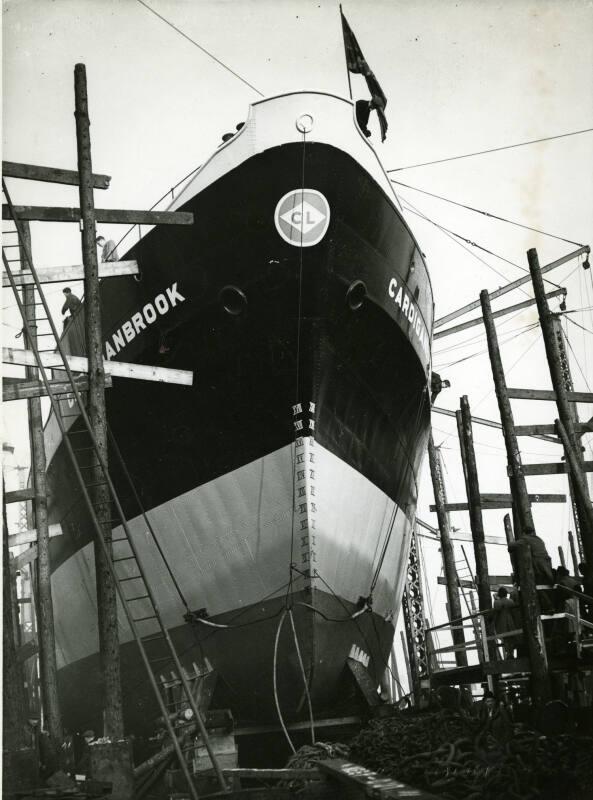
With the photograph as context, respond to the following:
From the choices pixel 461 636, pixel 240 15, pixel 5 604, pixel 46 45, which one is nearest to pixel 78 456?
pixel 5 604

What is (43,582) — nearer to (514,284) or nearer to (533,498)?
(533,498)

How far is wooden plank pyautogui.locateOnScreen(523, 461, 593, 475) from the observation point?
451 inches

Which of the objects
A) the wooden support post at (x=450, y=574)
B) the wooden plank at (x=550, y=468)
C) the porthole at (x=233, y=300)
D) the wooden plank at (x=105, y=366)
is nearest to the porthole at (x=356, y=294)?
the porthole at (x=233, y=300)

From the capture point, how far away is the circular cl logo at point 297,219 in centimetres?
907

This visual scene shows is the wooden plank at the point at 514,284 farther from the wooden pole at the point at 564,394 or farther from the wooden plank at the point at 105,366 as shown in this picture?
the wooden plank at the point at 105,366

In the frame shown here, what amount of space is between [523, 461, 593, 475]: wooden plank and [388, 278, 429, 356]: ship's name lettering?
2.39m

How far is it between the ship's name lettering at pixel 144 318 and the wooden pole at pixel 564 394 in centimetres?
545

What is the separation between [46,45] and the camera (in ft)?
24.3

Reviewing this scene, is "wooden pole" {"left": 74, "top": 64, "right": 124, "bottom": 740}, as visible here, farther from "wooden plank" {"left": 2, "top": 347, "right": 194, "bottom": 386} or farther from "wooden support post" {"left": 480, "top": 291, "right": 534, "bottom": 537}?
"wooden support post" {"left": 480, "top": 291, "right": 534, "bottom": 537}

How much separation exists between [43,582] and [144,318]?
348cm

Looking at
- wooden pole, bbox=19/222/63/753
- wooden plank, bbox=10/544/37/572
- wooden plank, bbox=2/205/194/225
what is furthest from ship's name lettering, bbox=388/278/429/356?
wooden plank, bbox=10/544/37/572

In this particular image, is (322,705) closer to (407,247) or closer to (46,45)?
(407,247)

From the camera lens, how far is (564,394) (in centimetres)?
1137

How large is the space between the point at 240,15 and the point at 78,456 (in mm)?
6862
